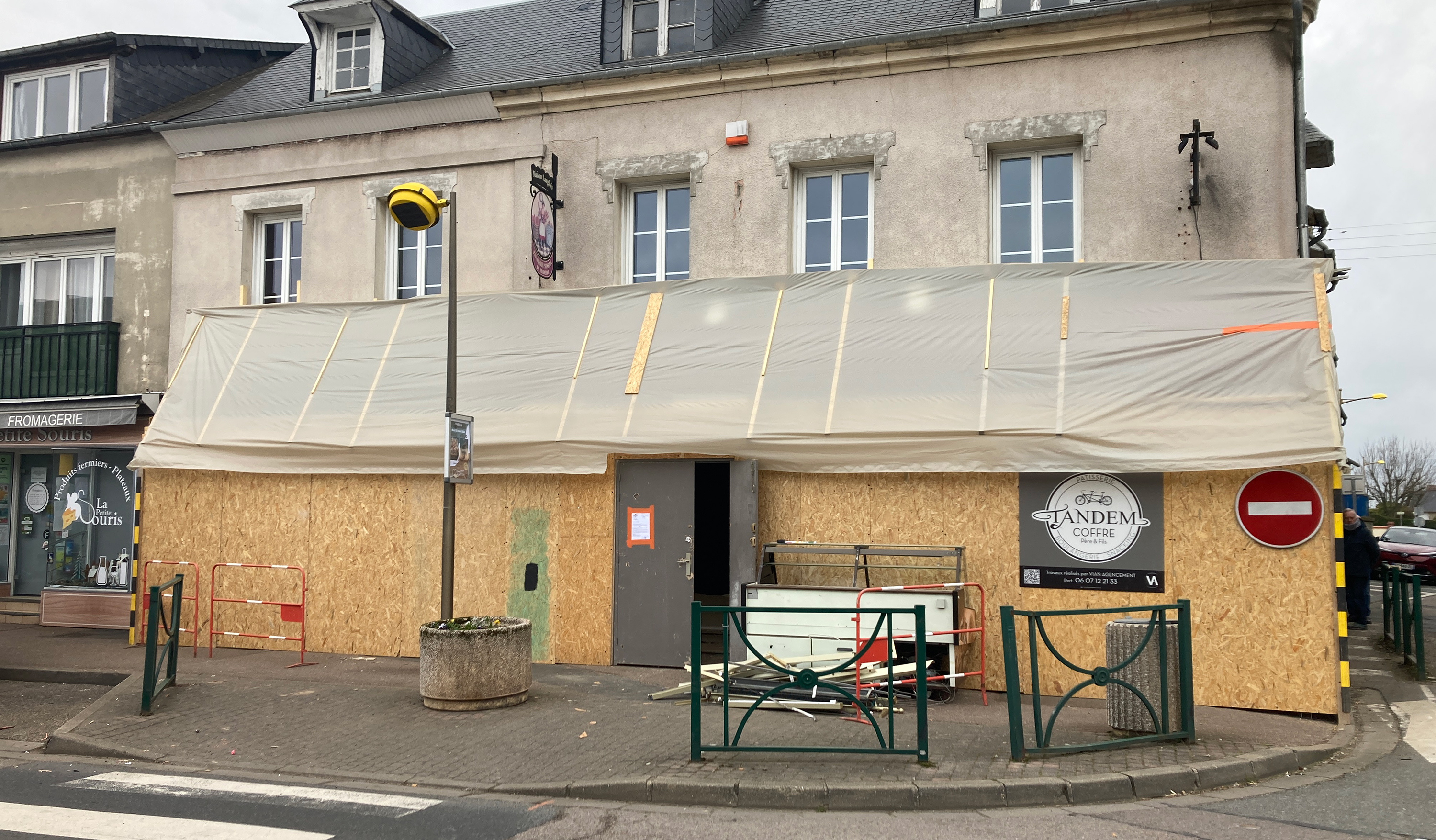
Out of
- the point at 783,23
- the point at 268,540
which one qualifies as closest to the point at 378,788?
the point at 268,540

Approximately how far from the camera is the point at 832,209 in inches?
459

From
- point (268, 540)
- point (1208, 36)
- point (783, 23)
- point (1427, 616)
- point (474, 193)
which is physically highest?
point (783, 23)

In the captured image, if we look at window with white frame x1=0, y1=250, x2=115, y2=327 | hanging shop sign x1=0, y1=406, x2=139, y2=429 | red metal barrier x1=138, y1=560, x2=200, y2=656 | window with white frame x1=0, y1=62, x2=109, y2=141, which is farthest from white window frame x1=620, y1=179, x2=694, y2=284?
window with white frame x1=0, y1=62, x2=109, y2=141

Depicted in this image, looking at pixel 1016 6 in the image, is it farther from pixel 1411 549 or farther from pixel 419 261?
pixel 1411 549

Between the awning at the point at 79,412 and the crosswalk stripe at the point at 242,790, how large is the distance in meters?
7.57

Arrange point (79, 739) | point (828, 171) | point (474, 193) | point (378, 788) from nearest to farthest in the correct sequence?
point (378, 788) < point (79, 739) < point (828, 171) < point (474, 193)

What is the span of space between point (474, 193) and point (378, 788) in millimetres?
7972

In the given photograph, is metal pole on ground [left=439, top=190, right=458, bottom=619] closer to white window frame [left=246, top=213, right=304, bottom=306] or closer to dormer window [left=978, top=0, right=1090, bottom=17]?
white window frame [left=246, top=213, right=304, bottom=306]

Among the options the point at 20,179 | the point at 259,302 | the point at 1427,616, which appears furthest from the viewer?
the point at 1427,616

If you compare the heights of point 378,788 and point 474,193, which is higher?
point 474,193

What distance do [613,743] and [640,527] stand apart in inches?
135

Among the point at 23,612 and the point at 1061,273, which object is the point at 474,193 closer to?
the point at 1061,273

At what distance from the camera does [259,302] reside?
13664 millimetres

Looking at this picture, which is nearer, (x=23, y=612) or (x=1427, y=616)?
(x=23, y=612)
